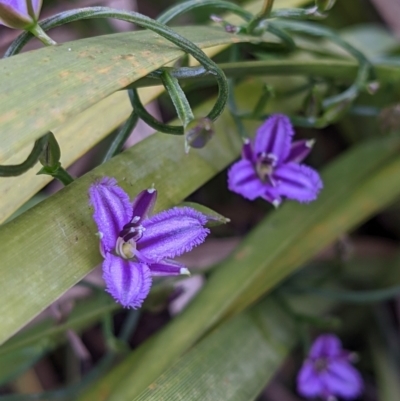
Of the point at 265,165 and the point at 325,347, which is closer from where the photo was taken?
the point at 265,165

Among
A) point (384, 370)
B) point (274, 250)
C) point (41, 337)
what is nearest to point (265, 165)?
point (274, 250)

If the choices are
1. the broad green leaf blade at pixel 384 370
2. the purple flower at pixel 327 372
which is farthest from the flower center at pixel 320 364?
the broad green leaf blade at pixel 384 370

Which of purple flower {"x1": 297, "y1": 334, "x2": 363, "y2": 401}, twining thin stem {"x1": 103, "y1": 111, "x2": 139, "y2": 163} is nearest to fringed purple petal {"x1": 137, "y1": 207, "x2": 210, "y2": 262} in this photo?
twining thin stem {"x1": 103, "y1": 111, "x2": 139, "y2": 163}

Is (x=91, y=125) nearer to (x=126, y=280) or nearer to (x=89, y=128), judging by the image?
(x=89, y=128)

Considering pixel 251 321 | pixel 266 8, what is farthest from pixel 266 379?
pixel 266 8

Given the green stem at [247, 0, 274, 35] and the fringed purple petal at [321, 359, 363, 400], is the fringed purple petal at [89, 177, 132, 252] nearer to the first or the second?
the green stem at [247, 0, 274, 35]

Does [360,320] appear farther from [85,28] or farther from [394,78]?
[85,28]
